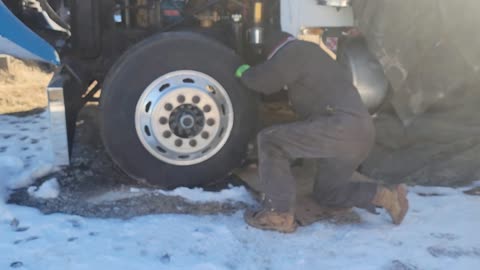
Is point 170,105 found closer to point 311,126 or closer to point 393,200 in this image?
point 311,126

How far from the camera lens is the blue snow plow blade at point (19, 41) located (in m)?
3.79

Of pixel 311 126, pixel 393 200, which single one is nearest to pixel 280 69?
pixel 311 126

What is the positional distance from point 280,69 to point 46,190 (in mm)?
1780

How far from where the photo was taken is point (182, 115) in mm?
3992

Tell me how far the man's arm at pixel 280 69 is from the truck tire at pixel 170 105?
1.46 ft

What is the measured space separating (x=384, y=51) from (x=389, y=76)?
0.58ft

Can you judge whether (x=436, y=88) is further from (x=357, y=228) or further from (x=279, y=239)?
(x=279, y=239)

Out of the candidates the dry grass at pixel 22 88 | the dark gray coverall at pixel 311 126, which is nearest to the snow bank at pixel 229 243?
the dark gray coverall at pixel 311 126

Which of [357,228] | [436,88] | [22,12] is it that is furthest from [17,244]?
[436,88]

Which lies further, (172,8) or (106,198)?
(172,8)

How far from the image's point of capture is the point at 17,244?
322cm

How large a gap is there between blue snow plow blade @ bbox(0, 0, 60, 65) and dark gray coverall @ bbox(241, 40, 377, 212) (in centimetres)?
139

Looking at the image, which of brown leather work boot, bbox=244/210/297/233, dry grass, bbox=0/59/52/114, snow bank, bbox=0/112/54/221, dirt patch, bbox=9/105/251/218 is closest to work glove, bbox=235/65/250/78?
dirt patch, bbox=9/105/251/218

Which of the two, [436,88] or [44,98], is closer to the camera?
[436,88]
